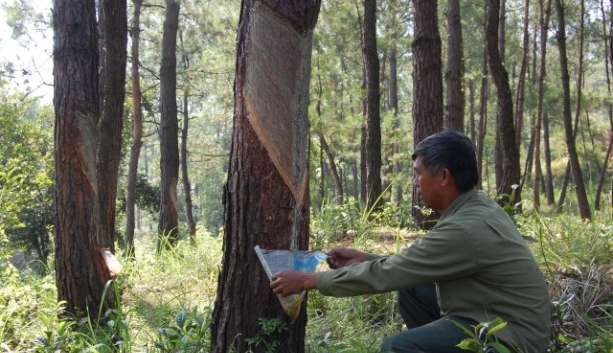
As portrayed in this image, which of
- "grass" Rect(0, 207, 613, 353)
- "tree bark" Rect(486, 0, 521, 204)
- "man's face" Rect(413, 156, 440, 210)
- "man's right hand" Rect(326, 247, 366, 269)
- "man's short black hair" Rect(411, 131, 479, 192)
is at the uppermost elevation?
"tree bark" Rect(486, 0, 521, 204)

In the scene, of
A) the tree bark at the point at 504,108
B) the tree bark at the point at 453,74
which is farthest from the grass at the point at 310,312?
the tree bark at the point at 453,74

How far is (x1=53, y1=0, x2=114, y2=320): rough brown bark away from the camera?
15.3 ft

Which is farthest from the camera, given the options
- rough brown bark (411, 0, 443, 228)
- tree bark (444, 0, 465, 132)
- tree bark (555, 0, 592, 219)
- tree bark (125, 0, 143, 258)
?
tree bark (125, 0, 143, 258)

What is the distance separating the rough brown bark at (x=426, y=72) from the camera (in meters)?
7.48

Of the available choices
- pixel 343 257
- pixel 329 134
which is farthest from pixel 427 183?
pixel 329 134

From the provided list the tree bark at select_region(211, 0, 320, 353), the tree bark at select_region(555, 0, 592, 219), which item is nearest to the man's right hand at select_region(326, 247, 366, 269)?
the tree bark at select_region(211, 0, 320, 353)

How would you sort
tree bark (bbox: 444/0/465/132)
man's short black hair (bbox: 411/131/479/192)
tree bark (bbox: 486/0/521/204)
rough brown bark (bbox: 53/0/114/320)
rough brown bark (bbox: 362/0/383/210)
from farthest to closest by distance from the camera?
rough brown bark (bbox: 362/0/383/210), tree bark (bbox: 444/0/465/132), tree bark (bbox: 486/0/521/204), rough brown bark (bbox: 53/0/114/320), man's short black hair (bbox: 411/131/479/192)

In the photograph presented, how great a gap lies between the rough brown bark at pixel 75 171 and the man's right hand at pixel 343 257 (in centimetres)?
240

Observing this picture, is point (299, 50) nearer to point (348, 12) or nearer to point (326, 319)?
point (326, 319)

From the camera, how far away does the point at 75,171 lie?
4.70m

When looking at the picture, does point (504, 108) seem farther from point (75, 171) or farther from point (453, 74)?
point (75, 171)

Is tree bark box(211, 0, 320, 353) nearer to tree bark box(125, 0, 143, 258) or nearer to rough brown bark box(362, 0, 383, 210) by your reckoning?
rough brown bark box(362, 0, 383, 210)

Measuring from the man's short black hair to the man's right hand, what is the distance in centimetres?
64

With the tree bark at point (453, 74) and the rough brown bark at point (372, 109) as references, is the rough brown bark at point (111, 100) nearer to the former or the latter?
the rough brown bark at point (372, 109)
